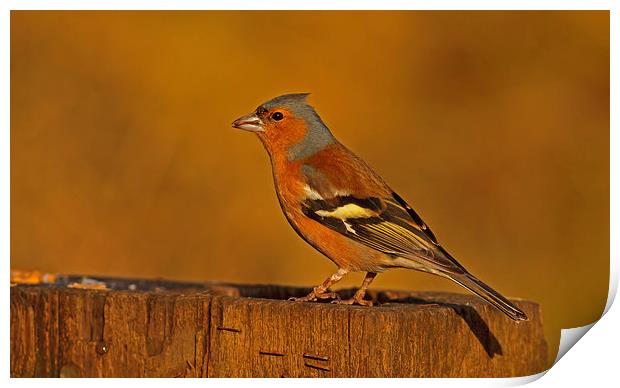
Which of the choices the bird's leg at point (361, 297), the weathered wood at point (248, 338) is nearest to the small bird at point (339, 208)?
the bird's leg at point (361, 297)

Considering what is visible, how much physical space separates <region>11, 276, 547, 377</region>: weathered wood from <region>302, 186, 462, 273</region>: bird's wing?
15.4 inches

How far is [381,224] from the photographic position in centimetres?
631

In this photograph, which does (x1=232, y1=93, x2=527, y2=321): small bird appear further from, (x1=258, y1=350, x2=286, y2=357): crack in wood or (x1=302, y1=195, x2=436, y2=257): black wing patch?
(x1=258, y1=350, x2=286, y2=357): crack in wood


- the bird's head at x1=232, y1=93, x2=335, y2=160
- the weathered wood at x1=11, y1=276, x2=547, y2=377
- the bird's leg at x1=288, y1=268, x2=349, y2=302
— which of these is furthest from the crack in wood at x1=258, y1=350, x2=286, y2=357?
the bird's head at x1=232, y1=93, x2=335, y2=160

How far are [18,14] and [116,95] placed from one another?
5.29ft

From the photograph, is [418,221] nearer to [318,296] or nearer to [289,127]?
[318,296]

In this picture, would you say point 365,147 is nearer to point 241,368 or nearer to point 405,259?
point 405,259

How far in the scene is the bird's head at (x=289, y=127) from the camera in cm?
696

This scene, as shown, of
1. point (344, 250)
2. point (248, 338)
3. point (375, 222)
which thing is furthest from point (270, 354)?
point (375, 222)

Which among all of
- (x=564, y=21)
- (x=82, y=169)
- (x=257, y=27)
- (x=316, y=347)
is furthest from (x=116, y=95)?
(x=316, y=347)

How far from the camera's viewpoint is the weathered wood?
5.39 metres

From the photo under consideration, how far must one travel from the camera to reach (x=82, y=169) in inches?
364

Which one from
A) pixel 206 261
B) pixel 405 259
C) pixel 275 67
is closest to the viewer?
pixel 405 259

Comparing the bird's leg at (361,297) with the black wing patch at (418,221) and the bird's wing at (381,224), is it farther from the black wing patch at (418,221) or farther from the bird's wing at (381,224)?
the black wing patch at (418,221)
